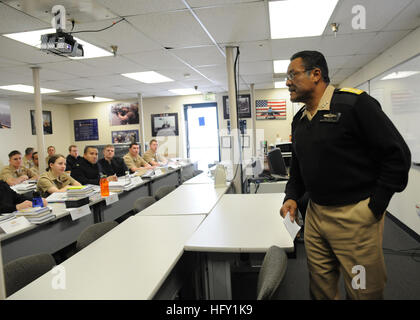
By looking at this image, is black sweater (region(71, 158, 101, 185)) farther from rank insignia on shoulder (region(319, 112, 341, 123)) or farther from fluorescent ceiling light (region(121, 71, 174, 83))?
rank insignia on shoulder (region(319, 112, 341, 123))

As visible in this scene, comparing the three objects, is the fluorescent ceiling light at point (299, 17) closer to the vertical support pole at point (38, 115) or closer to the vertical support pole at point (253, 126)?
the vertical support pole at point (38, 115)

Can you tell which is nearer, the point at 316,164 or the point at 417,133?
the point at 316,164

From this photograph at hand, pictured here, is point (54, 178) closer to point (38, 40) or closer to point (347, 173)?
point (38, 40)

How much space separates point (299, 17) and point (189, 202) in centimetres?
233

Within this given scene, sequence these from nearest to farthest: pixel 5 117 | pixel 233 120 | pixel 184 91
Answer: pixel 233 120 < pixel 5 117 < pixel 184 91

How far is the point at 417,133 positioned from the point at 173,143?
6699 millimetres

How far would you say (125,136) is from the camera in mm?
9344

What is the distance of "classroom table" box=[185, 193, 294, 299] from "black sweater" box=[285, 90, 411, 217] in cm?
49

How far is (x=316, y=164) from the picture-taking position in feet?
4.38

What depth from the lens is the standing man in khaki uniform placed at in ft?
3.90

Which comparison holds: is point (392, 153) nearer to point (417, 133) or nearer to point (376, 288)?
point (376, 288)

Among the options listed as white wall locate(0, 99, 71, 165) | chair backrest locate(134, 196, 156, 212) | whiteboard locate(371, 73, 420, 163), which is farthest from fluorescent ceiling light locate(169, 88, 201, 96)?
chair backrest locate(134, 196, 156, 212)

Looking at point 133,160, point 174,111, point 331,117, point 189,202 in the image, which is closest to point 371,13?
point 331,117

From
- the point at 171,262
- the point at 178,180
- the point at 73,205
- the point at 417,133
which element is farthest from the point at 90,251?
the point at 178,180
